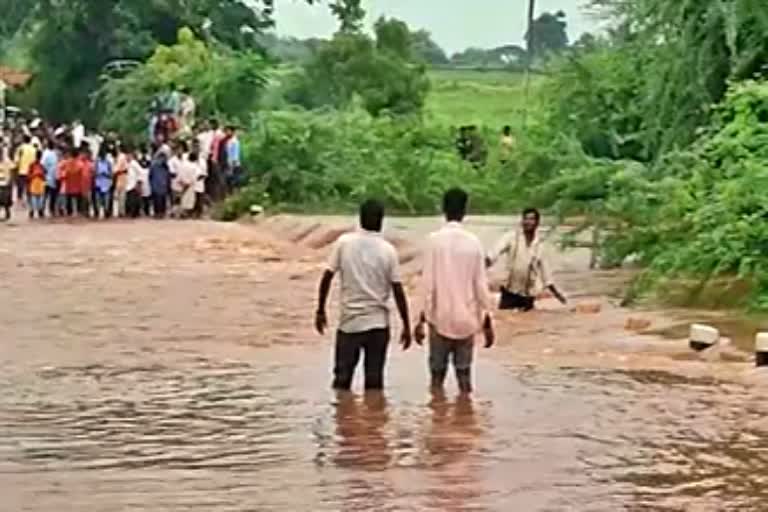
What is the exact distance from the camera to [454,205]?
40.6 ft

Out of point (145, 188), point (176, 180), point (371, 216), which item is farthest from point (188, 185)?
point (371, 216)

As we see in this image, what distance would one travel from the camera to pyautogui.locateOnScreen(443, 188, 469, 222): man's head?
12.3 metres

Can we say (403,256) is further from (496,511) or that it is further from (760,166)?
(496,511)

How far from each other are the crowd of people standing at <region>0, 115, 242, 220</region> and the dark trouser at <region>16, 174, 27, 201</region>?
0.58 ft

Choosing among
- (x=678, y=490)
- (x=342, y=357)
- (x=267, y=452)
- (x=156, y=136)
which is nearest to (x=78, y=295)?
(x=342, y=357)

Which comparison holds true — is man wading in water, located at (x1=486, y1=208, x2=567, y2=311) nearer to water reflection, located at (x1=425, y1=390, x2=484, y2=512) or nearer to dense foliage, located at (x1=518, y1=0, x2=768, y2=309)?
dense foliage, located at (x1=518, y1=0, x2=768, y2=309)

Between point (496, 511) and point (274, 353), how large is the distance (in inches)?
295

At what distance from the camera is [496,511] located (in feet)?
30.1

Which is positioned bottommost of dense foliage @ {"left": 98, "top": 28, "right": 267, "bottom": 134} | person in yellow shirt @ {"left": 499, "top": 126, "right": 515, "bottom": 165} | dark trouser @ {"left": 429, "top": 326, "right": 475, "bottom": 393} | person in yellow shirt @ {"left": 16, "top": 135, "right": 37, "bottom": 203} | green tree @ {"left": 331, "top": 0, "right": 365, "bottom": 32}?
dark trouser @ {"left": 429, "top": 326, "right": 475, "bottom": 393}

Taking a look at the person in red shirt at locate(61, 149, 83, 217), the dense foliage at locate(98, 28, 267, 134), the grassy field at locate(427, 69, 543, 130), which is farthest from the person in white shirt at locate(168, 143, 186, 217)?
the grassy field at locate(427, 69, 543, 130)

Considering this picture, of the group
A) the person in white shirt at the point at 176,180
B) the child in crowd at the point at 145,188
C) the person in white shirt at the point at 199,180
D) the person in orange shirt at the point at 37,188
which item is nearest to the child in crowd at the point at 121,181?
the child in crowd at the point at 145,188

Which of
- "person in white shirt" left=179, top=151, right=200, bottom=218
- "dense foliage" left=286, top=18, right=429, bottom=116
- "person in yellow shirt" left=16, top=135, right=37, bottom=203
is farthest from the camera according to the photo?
"dense foliage" left=286, top=18, right=429, bottom=116

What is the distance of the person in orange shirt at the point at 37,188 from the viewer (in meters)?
34.9

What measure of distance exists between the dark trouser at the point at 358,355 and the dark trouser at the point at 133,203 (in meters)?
22.2
